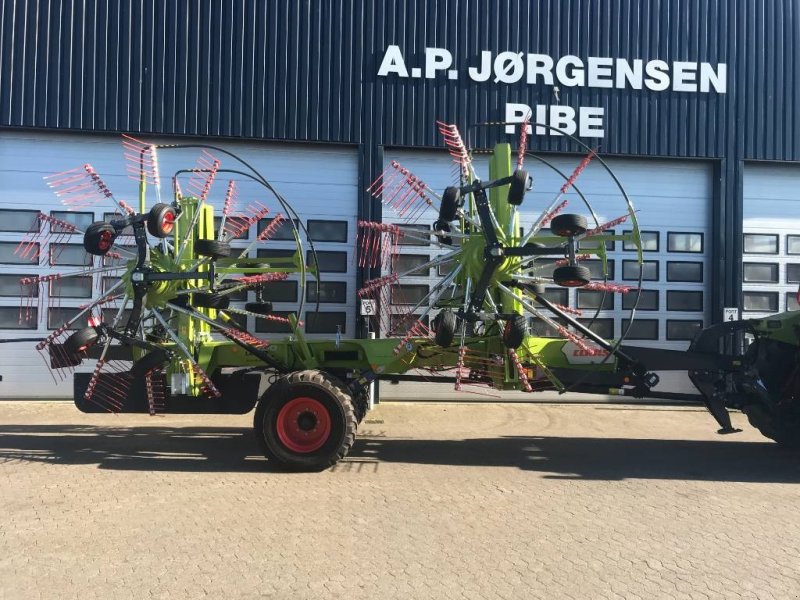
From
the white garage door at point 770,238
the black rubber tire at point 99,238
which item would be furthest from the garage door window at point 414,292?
the white garage door at point 770,238

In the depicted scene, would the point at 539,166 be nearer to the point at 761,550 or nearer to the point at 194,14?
the point at 194,14

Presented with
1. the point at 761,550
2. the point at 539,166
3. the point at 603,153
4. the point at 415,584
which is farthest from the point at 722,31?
the point at 415,584

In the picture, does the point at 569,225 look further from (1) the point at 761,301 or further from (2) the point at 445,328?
(1) the point at 761,301

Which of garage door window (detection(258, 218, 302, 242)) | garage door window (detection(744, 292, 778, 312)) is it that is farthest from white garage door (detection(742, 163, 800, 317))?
garage door window (detection(258, 218, 302, 242))

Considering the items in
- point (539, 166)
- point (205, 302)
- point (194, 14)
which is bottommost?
point (205, 302)

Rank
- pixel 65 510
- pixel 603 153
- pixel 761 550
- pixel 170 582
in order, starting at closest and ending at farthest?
pixel 170 582 → pixel 761 550 → pixel 65 510 → pixel 603 153

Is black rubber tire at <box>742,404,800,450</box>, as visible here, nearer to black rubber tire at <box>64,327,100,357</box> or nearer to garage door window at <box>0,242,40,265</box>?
black rubber tire at <box>64,327,100,357</box>

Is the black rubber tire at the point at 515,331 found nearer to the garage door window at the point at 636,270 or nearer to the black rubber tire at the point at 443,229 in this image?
the black rubber tire at the point at 443,229

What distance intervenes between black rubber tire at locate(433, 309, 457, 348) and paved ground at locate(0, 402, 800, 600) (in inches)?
50.7

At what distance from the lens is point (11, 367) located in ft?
35.0

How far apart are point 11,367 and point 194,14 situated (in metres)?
6.73

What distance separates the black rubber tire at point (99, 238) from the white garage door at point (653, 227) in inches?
228

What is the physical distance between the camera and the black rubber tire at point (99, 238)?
6125mm

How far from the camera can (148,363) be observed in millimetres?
6453
